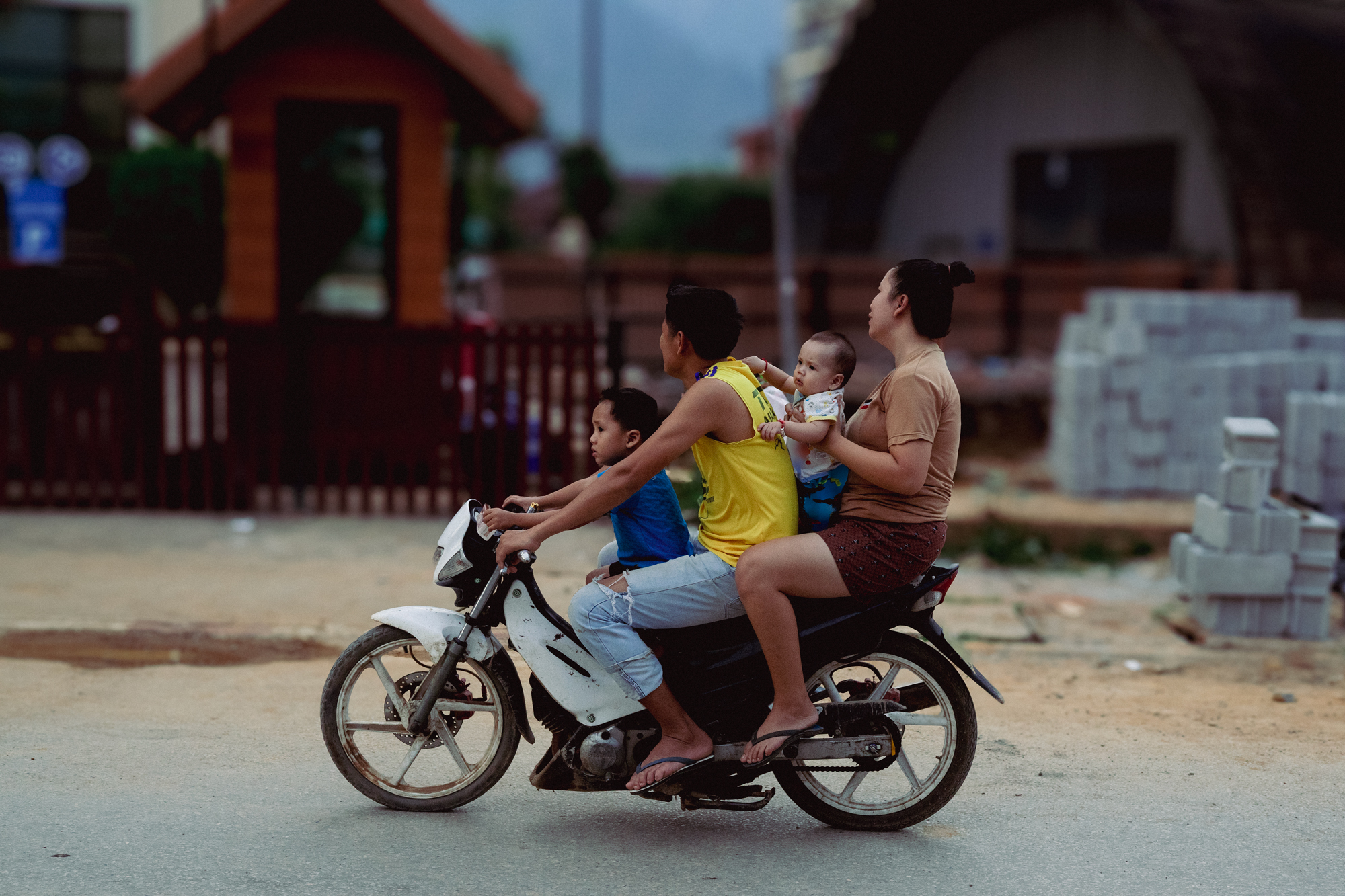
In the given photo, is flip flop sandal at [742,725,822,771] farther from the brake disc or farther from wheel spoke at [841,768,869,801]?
the brake disc

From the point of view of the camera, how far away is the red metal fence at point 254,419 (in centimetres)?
914

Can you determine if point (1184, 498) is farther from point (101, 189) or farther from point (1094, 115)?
point (1094, 115)

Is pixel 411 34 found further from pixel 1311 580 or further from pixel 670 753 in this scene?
pixel 670 753

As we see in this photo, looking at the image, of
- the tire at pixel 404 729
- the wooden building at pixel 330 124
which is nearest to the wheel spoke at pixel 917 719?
the tire at pixel 404 729

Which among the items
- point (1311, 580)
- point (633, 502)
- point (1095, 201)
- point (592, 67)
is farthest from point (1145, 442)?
point (592, 67)

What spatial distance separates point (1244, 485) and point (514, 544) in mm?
4468

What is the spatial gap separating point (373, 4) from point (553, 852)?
7.66m

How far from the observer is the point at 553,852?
14.2 feet

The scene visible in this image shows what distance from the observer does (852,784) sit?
181 inches

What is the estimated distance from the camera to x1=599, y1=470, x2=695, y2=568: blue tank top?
4441mm

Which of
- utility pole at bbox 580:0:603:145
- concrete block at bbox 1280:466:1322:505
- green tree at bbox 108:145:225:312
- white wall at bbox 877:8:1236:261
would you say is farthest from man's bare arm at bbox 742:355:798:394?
utility pole at bbox 580:0:603:145

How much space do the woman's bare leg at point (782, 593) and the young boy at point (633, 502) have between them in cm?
31

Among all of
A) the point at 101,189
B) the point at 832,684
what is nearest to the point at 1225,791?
the point at 832,684

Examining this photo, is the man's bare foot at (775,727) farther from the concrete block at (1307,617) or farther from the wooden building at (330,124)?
the wooden building at (330,124)
